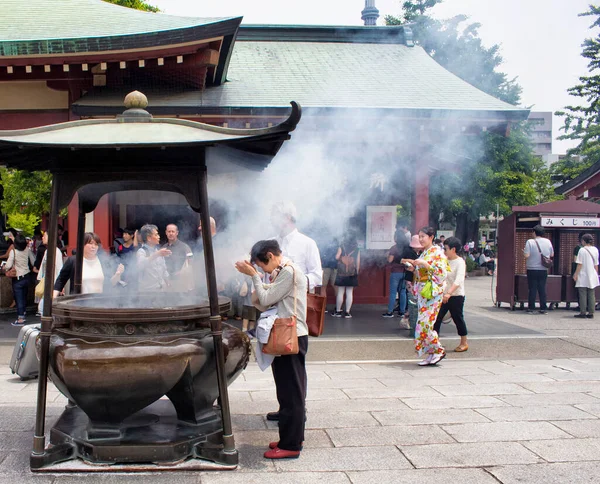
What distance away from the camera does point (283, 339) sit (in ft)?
11.8

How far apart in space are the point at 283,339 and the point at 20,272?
6.79 meters

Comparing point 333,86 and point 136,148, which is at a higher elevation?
point 333,86

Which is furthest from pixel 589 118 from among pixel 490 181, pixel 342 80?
pixel 342 80

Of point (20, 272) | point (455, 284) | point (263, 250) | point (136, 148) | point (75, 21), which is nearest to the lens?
point (136, 148)

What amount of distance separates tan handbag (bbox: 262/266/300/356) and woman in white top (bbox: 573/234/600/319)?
8683 millimetres

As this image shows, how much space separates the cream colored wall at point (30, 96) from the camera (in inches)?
349

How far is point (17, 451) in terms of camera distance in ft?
12.2

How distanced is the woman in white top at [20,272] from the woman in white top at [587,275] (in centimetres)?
958

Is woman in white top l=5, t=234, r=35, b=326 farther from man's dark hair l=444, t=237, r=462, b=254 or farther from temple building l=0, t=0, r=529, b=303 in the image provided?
man's dark hair l=444, t=237, r=462, b=254

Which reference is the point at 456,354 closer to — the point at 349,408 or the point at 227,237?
the point at 349,408

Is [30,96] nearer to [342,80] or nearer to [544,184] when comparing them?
[342,80]

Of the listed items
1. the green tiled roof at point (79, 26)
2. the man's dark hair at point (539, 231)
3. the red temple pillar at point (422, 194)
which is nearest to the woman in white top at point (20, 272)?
the green tiled roof at point (79, 26)

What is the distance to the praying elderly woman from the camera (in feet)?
11.9

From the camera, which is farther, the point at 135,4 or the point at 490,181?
the point at 490,181
